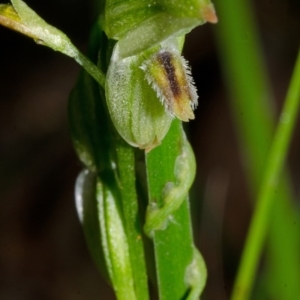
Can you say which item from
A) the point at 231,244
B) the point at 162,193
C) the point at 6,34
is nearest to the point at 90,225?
the point at 162,193

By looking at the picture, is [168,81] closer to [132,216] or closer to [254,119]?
[132,216]

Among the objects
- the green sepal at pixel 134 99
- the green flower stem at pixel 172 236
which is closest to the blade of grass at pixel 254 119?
the green flower stem at pixel 172 236

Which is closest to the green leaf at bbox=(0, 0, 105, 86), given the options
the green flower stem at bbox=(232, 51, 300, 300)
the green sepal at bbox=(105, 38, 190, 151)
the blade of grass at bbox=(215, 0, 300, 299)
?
the green sepal at bbox=(105, 38, 190, 151)

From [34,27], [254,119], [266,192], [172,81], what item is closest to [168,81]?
[172,81]

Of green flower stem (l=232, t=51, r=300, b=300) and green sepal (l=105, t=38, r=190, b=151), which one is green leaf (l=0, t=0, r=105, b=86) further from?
green flower stem (l=232, t=51, r=300, b=300)

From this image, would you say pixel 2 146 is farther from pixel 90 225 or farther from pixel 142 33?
pixel 142 33
